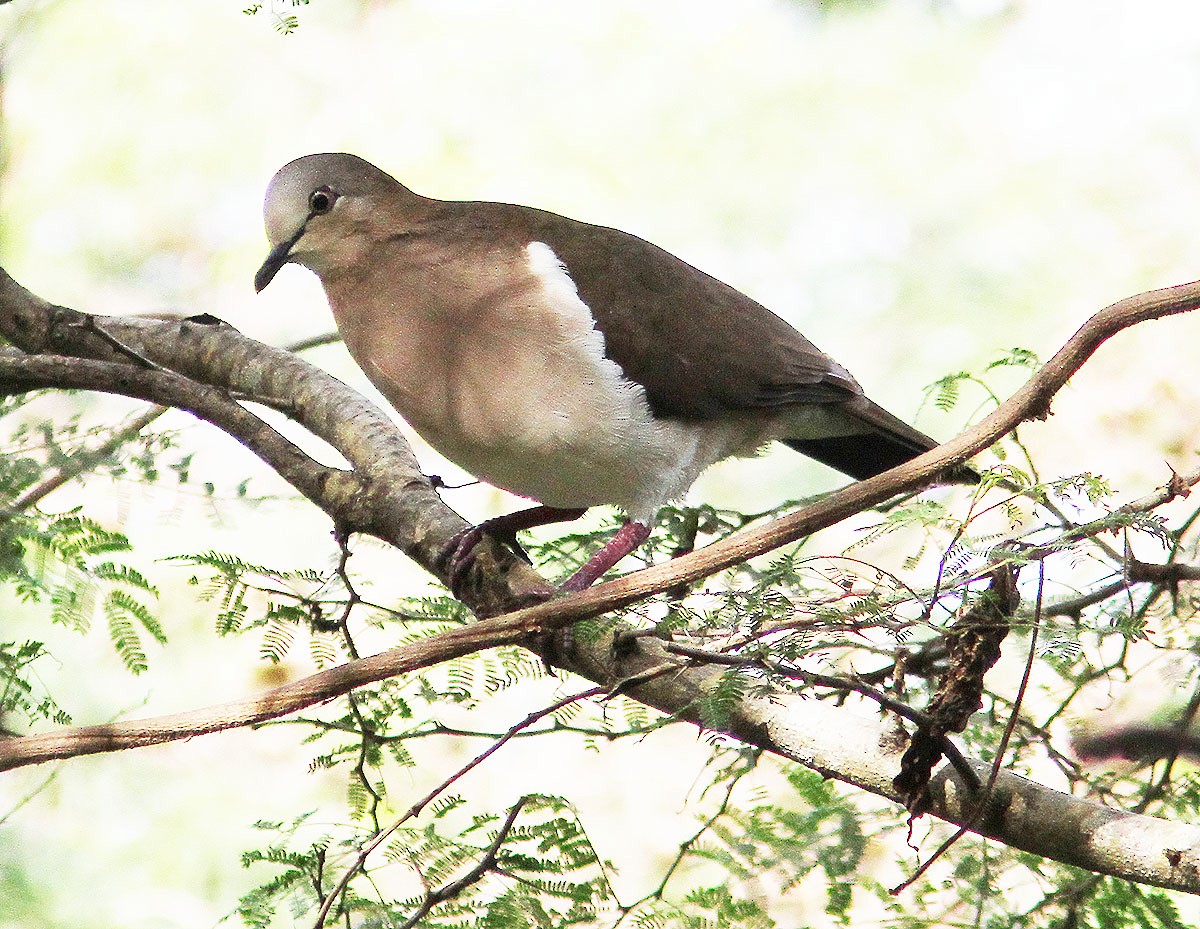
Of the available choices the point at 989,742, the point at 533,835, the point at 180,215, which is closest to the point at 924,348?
the point at 180,215

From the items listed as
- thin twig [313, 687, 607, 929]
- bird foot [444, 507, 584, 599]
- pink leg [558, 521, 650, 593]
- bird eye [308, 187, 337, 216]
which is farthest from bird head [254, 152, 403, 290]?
thin twig [313, 687, 607, 929]

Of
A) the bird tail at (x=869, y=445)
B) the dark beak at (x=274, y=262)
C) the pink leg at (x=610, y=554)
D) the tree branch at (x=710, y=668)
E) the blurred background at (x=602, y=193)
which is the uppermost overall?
the blurred background at (x=602, y=193)

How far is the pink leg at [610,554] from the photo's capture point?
12.0ft

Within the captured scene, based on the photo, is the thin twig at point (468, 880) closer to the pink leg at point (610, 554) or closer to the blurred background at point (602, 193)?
the pink leg at point (610, 554)

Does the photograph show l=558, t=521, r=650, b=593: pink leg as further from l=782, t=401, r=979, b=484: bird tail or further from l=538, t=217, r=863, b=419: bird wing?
l=782, t=401, r=979, b=484: bird tail

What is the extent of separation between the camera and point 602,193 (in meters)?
8.57

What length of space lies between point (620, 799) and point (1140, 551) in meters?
4.18

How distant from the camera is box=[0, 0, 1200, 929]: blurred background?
24.3 ft

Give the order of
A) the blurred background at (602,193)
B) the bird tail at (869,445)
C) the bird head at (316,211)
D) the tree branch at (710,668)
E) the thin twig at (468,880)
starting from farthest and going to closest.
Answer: the blurred background at (602,193)
the bird tail at (869,445)
the bird head at (316,211)
the thin twig at (468,880)
the tree branch at (710,668)

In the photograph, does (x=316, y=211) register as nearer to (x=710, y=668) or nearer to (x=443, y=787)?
(x=710, y=668)

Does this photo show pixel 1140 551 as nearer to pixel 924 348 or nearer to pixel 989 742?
pixel 989 742

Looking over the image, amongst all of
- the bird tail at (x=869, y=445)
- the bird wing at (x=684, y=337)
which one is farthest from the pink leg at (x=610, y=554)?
the bird tail at (x=869, y=445)

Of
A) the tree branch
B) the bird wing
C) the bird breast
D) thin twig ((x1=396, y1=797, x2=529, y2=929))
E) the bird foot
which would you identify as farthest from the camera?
the bird wing

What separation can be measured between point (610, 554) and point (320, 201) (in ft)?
4.90
